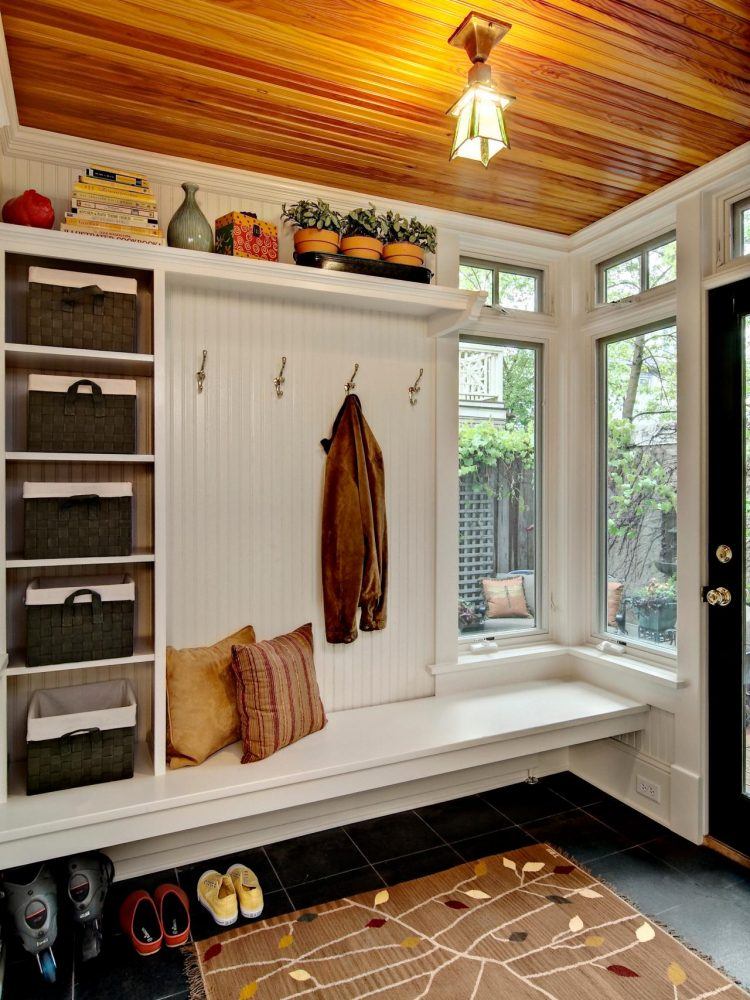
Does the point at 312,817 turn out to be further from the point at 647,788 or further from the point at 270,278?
the point at 270,278

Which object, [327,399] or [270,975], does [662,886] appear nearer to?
[270,975]

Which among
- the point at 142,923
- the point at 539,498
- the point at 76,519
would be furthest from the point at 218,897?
the point at 539,498

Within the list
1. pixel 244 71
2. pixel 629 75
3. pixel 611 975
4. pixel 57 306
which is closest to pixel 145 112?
pixel 244 71

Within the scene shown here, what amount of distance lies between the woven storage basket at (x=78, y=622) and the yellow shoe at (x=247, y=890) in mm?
853

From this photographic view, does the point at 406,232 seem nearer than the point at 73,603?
No

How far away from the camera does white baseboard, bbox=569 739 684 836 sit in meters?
2.72

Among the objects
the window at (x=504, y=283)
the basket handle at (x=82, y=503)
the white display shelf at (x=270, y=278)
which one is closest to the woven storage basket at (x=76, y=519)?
the basket handle at (x=82, y=503)

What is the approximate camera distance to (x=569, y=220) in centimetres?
304

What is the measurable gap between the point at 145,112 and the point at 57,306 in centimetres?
71

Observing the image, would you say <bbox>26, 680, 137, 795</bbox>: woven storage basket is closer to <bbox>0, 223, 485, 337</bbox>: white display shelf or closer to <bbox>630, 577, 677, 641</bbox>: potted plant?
<bbox>0, 223, 485, 337</bbox>: white display shelf

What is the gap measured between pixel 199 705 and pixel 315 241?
176cm

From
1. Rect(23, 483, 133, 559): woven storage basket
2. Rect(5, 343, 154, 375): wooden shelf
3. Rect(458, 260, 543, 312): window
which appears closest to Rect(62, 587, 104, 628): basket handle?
Rect(23, 483, 133, 559): woven storage basket

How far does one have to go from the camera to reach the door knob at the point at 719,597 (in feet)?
8.14

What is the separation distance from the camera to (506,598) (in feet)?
10.6
